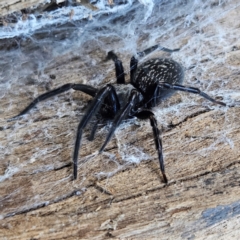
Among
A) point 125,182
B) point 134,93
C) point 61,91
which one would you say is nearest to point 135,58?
point 134,93

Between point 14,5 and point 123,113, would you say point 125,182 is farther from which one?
point 14,5

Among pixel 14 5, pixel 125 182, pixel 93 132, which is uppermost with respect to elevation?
pixel 14 5

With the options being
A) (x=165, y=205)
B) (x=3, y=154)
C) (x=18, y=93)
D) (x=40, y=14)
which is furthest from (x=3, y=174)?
(x=40, y=14)

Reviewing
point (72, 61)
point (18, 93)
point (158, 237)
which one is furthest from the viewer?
point (72, 61)

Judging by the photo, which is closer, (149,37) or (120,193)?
(120,193)

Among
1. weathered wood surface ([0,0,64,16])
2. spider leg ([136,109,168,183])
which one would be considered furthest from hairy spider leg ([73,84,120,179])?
weathered wood surface ([0,0,64,16])

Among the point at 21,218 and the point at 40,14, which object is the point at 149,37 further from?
the point at 21,218

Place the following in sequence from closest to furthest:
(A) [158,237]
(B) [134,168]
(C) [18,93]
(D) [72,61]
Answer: (A) [158,237], (B) [134,168], (C) [18,93], (D) [72,61]
